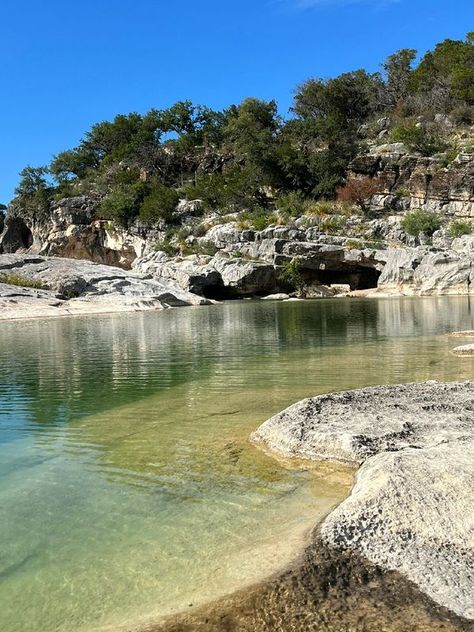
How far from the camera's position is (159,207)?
82.5 metres

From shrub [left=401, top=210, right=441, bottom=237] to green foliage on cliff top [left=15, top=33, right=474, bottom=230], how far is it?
47.2 ft

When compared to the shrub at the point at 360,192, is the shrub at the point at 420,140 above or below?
above

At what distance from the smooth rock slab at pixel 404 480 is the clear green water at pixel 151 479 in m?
0.54

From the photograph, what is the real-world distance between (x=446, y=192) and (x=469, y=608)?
244 ft

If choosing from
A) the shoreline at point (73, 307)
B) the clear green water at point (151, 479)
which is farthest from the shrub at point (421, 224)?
the clear green water at point (151, 479)

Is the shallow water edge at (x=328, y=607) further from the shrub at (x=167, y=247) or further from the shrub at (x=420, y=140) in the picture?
the shrub at (x=420, y=140)

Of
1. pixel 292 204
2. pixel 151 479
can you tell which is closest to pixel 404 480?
pixel 151 479

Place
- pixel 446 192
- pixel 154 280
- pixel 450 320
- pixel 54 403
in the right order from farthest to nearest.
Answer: pixel 446 192, pixel 154 280, pixel 450 320, pixel 54 403

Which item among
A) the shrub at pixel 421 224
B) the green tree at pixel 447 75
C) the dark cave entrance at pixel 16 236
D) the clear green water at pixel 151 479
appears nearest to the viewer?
the clear green water at pixel 151 479

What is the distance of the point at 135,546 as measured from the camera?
5348 millimetres

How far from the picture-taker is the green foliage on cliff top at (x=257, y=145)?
80.4 m

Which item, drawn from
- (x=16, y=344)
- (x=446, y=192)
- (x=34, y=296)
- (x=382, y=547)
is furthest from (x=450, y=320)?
(x=446, y=192)

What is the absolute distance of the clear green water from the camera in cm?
468

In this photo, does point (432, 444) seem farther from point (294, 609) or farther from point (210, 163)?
point (210, 163)
